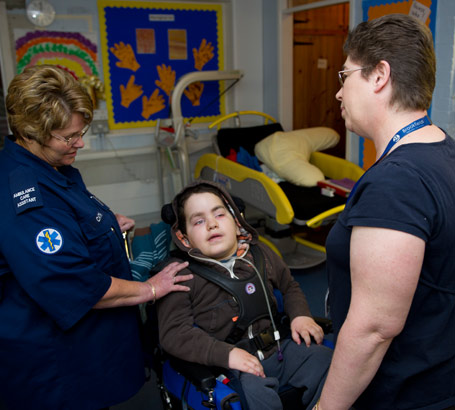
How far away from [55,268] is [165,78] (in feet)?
9.30

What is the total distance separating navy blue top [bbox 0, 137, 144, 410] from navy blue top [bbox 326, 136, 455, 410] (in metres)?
0.71

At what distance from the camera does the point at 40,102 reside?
128 centimetres

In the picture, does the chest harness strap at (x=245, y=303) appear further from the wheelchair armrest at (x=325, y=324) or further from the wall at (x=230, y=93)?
the wall at (x=230, y=93)

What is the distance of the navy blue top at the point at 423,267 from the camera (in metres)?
0.81

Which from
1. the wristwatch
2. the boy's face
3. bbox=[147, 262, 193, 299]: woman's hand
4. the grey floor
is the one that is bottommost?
the grey floor

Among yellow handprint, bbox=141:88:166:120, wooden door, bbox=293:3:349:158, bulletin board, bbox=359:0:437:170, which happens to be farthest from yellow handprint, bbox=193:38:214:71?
bulletin board, bbox=359:0:437:170

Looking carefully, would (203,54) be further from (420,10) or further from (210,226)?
(210,226)

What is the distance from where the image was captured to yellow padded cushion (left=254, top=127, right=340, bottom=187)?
3383 mm

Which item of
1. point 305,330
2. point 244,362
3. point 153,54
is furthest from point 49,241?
point 153,54

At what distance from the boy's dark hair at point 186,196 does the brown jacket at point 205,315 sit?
3cm

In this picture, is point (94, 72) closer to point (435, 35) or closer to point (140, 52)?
point (140, 52)

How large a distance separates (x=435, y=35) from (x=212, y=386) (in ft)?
7.51

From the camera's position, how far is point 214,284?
1629 mm

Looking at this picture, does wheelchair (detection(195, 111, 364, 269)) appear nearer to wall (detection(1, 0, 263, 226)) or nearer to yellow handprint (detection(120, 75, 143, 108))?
wall (detection(1, 0, 263, 226))
